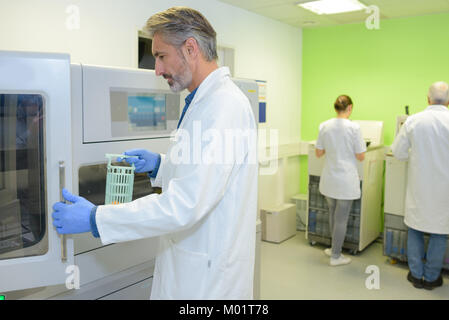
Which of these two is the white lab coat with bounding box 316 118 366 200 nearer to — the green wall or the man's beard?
the green wall

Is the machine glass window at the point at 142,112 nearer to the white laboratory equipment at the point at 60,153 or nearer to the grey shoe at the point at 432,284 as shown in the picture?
the white laboratory equipment at the point at 60,153

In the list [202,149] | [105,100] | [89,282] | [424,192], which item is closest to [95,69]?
[105,100]

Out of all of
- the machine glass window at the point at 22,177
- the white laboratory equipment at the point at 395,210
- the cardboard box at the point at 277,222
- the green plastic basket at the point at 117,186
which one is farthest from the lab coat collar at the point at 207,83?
the cardboard box at the point at 277,222

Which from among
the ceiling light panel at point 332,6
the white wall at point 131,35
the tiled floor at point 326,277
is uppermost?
the ceiling light panel at point 332,6

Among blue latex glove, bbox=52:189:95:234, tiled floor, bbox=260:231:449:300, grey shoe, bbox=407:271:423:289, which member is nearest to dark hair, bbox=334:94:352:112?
tiled floor, bbox=260:231:449:300

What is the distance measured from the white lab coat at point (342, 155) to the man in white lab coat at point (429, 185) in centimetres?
41

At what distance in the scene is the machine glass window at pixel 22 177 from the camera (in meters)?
1.24

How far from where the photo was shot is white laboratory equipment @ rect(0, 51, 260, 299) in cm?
120

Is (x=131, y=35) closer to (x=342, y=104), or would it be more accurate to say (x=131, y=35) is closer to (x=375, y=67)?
(x=342, y=104)

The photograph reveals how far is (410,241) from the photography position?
342 centimetres

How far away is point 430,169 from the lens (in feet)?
10.6

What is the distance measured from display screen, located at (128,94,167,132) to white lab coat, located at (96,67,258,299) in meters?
0.34

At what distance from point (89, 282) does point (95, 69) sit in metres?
0.80
